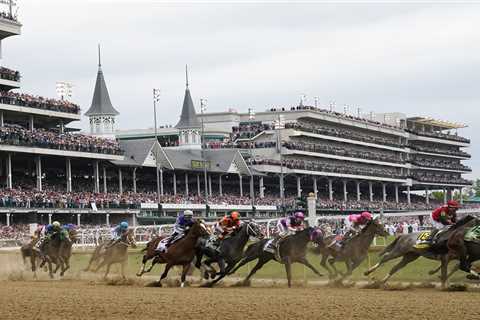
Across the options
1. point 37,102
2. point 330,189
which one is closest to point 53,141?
point 37,102

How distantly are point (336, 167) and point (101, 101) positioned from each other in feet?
104

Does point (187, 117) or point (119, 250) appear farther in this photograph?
point (187, 117)

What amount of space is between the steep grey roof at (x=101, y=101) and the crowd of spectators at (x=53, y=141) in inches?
598

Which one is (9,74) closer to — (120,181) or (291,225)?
(120,181)

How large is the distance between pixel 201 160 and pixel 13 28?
74.2 ft

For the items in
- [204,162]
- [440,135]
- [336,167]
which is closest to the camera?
[204,162]

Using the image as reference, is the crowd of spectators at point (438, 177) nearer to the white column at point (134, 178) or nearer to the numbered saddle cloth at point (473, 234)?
the white column at point (134, 178)

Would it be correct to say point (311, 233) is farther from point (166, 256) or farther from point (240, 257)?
point (166, 256)

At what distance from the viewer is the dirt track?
53.0ft

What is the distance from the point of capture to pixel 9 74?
61031 millimetres

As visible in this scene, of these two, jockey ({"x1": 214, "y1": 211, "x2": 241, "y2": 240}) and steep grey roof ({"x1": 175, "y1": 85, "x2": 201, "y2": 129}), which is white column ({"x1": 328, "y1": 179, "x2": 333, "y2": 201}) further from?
jockey ({"x1": 214, "y1": 211, "x2": 241, "y2": 240})

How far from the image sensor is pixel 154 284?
25.1m

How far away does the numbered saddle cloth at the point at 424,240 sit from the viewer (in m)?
22.5

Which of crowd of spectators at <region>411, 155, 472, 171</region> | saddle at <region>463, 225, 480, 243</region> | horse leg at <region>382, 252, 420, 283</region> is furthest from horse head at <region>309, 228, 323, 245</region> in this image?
crowd of spectators at <region>411, 155, 472, 171</region>
